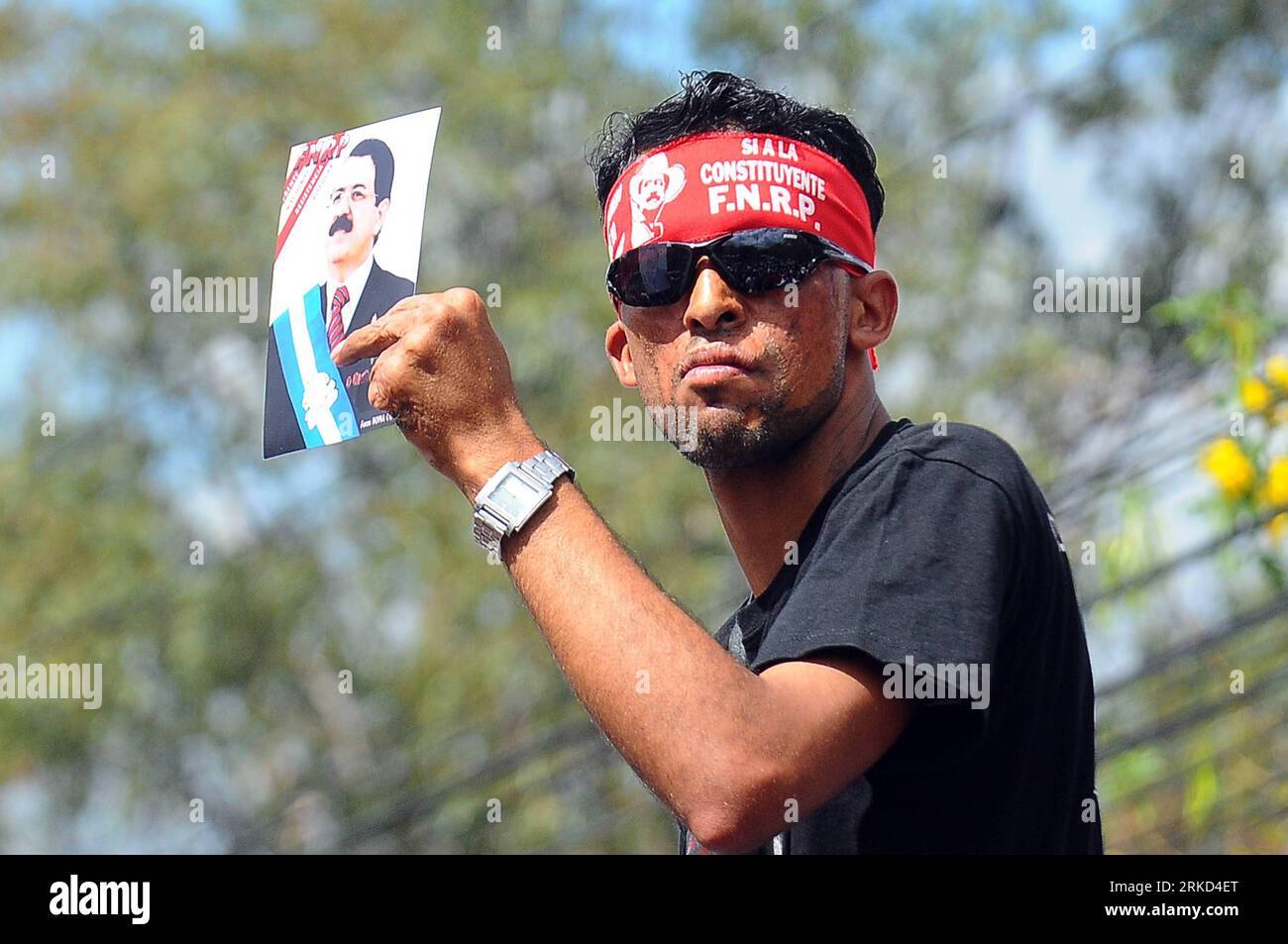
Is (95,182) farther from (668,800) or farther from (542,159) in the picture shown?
(668,800)

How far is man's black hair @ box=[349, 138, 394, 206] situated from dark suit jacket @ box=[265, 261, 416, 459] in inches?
4.5

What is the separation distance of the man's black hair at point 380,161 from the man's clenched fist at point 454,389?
247mm

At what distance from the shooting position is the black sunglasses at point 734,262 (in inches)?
94.4

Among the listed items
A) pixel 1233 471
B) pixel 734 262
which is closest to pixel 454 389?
pixel 734 262

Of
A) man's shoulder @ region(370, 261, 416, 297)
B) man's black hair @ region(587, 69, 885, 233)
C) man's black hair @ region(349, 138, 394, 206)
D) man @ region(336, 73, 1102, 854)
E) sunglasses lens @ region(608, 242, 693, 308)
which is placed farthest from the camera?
man's black hair @ region(587, 69, 885, 233)

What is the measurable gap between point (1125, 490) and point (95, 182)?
8827 mm

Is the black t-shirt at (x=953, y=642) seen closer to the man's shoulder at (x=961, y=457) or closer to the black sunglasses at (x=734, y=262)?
the man's shoulder at (x=961, y=457)

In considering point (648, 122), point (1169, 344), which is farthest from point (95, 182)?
point (648, 122)

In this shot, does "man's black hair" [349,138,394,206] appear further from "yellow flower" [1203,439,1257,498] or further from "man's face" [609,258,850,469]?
"yellow flower" [1203,439,1257,498]

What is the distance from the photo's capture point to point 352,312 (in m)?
2.29

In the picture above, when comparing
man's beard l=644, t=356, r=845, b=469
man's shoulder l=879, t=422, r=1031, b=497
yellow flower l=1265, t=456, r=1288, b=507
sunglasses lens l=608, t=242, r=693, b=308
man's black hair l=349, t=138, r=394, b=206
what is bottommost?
man's shoulder l=879, t=422, r=1031, b=497

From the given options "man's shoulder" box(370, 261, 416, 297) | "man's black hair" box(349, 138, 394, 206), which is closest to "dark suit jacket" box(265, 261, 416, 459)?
"man's shoulder" box(370, 261, 416, 297)

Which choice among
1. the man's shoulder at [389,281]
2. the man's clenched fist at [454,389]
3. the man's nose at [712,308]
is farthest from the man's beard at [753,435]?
the man's shoulder at [389,281]

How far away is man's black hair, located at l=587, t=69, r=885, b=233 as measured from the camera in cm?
260
